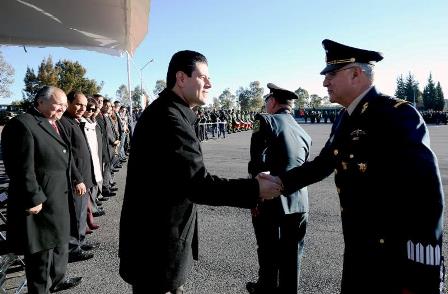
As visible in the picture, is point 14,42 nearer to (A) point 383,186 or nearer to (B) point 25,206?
(B) point 25,206

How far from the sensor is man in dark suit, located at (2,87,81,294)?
2.98 m

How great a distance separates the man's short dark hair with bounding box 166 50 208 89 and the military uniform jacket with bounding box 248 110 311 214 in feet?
4.16

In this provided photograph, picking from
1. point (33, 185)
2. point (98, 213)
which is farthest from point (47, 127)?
point (98, 213)

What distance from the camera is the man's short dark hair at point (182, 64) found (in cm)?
208

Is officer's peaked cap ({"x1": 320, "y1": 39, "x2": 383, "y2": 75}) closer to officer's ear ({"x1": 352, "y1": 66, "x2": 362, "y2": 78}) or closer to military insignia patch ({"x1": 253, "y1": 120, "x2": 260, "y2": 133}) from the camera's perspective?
officer's ear ({"x1": 352, "y1": 66, "x2": 362, "y2": 78})

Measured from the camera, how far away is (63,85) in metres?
57.1

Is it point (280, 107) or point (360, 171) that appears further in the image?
point (280, 107)

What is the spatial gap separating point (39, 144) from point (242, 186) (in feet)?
6.71

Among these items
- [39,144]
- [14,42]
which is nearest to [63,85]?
[14,42]

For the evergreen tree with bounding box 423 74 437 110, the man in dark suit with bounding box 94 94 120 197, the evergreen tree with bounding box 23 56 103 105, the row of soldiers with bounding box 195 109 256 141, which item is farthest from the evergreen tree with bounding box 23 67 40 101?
the evergreen tree with bounding box 423 74 437 110

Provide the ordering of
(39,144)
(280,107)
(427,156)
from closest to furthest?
(427,156), (39,144), (280,107)

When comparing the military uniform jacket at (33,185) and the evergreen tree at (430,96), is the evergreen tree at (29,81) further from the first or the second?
the evergreen tree at (430,96)

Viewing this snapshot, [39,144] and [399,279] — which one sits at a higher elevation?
[39,144]

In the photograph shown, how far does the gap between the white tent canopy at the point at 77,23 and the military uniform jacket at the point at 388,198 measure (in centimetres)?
323
